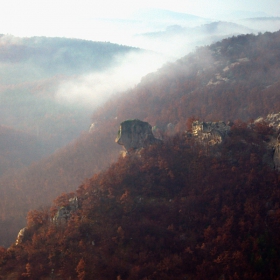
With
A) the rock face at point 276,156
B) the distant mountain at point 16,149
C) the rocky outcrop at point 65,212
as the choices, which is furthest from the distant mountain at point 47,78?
the rock face at point 276,156

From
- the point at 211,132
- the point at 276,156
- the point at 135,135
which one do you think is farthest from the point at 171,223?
the point at 135,135

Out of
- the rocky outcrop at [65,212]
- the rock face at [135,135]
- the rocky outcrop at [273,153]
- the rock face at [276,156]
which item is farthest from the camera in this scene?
the rock face at [135,135]

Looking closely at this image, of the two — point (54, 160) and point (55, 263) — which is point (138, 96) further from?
point (55, 263)

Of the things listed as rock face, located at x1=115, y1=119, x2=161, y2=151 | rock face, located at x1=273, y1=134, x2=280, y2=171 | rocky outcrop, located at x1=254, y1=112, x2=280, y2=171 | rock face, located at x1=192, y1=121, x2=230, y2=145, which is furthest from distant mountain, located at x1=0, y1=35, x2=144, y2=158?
rock face, located at x1=273, y1=134, x2=280, y2=171

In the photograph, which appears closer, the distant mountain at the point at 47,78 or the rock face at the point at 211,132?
the rock face at the point at 211,132

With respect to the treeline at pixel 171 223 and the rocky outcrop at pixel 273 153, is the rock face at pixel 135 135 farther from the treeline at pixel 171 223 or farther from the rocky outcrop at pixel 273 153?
the rocky outcrop at pixel 273 153

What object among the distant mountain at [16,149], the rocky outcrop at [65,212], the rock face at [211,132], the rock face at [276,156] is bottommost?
the distant mountain at [16,149]
